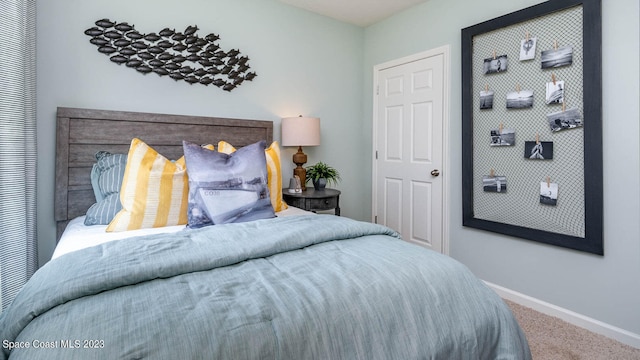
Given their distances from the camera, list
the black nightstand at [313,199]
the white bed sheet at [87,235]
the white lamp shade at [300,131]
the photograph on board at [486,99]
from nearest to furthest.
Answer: the white bed sheet at [87,235], the photograph on board at [486,99], the black nightstand at [313,199], the white lamp shade at [300,131]

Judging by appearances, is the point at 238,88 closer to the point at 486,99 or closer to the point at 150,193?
the point at 150,193

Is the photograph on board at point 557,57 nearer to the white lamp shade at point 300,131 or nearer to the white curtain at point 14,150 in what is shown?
the white lamp shade at point 300,131

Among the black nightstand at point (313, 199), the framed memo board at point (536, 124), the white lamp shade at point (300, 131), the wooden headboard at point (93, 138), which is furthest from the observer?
the white lamp shade at point (300, 131)

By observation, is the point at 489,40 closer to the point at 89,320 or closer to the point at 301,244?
the point at 301,244

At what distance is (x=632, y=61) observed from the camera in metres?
→ 2.02

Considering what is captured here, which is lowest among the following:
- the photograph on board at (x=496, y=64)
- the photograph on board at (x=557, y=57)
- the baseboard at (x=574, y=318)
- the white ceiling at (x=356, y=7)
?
the baseboard at (x=574, y=318)

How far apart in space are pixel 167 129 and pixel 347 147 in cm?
189

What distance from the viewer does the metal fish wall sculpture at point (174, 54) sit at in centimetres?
245

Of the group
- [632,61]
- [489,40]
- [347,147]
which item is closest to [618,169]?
[632,61]

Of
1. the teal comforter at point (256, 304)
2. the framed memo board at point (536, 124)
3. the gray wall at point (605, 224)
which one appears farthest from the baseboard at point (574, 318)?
the teal comforter at point (256, 304)

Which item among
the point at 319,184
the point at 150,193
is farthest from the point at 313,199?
the point at 150,193

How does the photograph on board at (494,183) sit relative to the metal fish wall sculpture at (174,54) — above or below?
below

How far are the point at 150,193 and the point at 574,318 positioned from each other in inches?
110

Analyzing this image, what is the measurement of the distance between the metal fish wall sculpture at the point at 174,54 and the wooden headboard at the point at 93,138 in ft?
1.16
